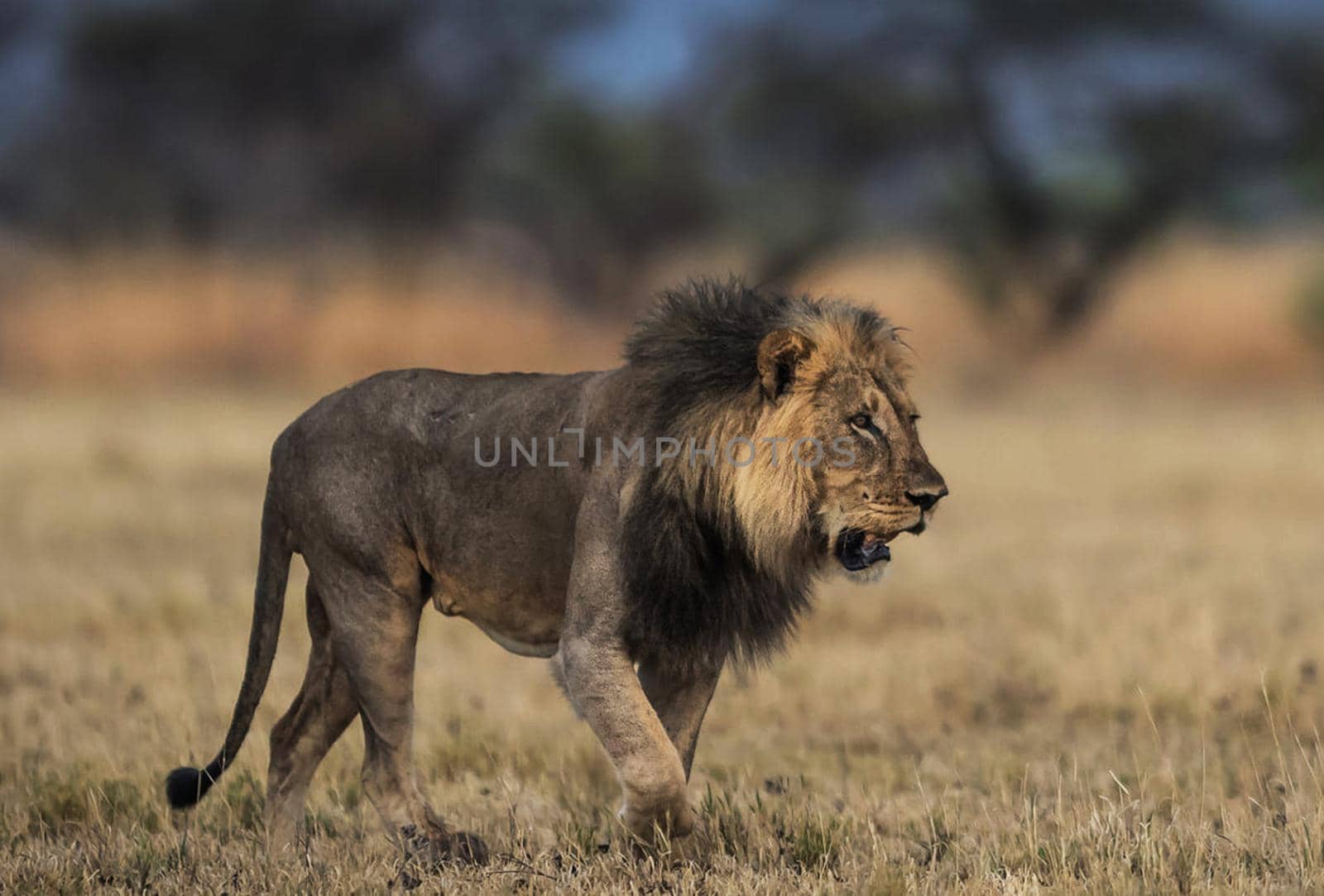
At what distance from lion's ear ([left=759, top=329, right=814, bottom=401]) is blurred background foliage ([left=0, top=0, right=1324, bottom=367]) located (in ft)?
72.7

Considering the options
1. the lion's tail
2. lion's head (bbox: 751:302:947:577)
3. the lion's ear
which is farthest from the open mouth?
the lion's tail

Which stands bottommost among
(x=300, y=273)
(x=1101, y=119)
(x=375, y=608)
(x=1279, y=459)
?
(x=375, y=608)

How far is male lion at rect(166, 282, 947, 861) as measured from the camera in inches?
197

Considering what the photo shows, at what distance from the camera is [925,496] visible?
4.94m

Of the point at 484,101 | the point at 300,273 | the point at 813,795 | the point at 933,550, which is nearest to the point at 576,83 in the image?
the point at 484,101

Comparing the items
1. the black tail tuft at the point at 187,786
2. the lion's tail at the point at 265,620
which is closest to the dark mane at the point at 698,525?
the lion's tail at the point at 265,620

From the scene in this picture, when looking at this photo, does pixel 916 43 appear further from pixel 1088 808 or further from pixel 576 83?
pixel 1088 808

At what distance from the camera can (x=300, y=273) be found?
96.9 feet

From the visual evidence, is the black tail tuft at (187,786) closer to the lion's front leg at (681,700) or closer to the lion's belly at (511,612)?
the lion's belly at (511,612)

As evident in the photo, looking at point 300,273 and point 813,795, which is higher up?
point 300,273

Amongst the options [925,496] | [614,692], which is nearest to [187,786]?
[614,692]

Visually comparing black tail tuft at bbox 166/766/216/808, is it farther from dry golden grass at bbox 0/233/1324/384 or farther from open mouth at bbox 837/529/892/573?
dry golden grass at bbox 0/233/1324/384

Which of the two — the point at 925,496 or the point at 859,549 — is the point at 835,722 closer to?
the point at 859,549

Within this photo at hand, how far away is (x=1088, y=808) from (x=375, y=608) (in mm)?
2228
